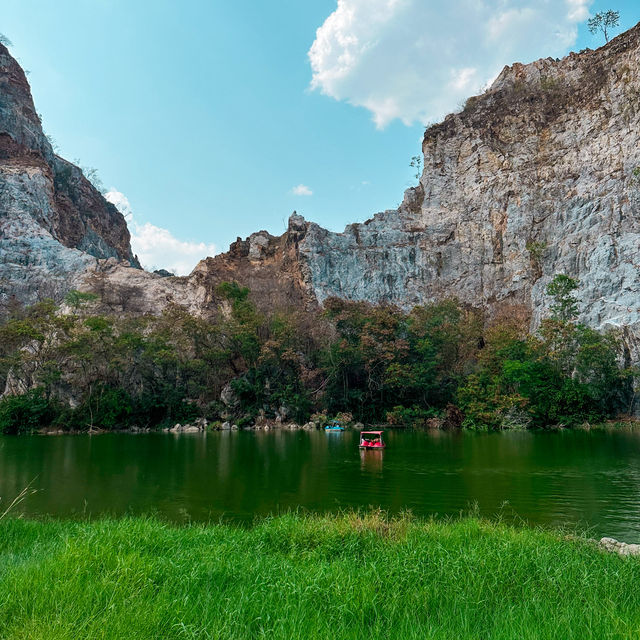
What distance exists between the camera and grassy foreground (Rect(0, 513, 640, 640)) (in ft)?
9.84

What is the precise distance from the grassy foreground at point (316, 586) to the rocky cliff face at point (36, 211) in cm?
4428

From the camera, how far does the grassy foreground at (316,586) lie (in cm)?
300

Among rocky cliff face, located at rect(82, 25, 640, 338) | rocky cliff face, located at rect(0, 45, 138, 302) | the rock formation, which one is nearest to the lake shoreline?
rocky cliff face, located at rect(82, 25, 640, 338)

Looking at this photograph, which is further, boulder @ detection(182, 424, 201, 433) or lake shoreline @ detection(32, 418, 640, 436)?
boulder @ detection(182, 424, 201, 433)

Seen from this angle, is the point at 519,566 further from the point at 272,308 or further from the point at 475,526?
the point at 272,308

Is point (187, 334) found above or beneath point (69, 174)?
beneath

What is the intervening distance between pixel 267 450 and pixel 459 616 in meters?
16.3

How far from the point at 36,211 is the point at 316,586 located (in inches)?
2094

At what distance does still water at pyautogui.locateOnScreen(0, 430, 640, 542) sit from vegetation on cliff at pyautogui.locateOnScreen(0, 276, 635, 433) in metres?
10.1

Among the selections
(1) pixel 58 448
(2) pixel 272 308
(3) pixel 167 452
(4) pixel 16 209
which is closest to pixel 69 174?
(4) pixel 16 209

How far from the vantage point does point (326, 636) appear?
2869 mm

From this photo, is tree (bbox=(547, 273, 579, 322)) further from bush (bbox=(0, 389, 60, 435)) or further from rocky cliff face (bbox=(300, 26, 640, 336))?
bush (bbox=(0, 389, 60, 435))

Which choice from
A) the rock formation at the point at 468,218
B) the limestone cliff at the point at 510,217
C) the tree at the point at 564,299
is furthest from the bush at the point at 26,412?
the tree at the point at 564,299

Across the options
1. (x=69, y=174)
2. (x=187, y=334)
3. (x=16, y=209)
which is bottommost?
(x=187, y=334)
